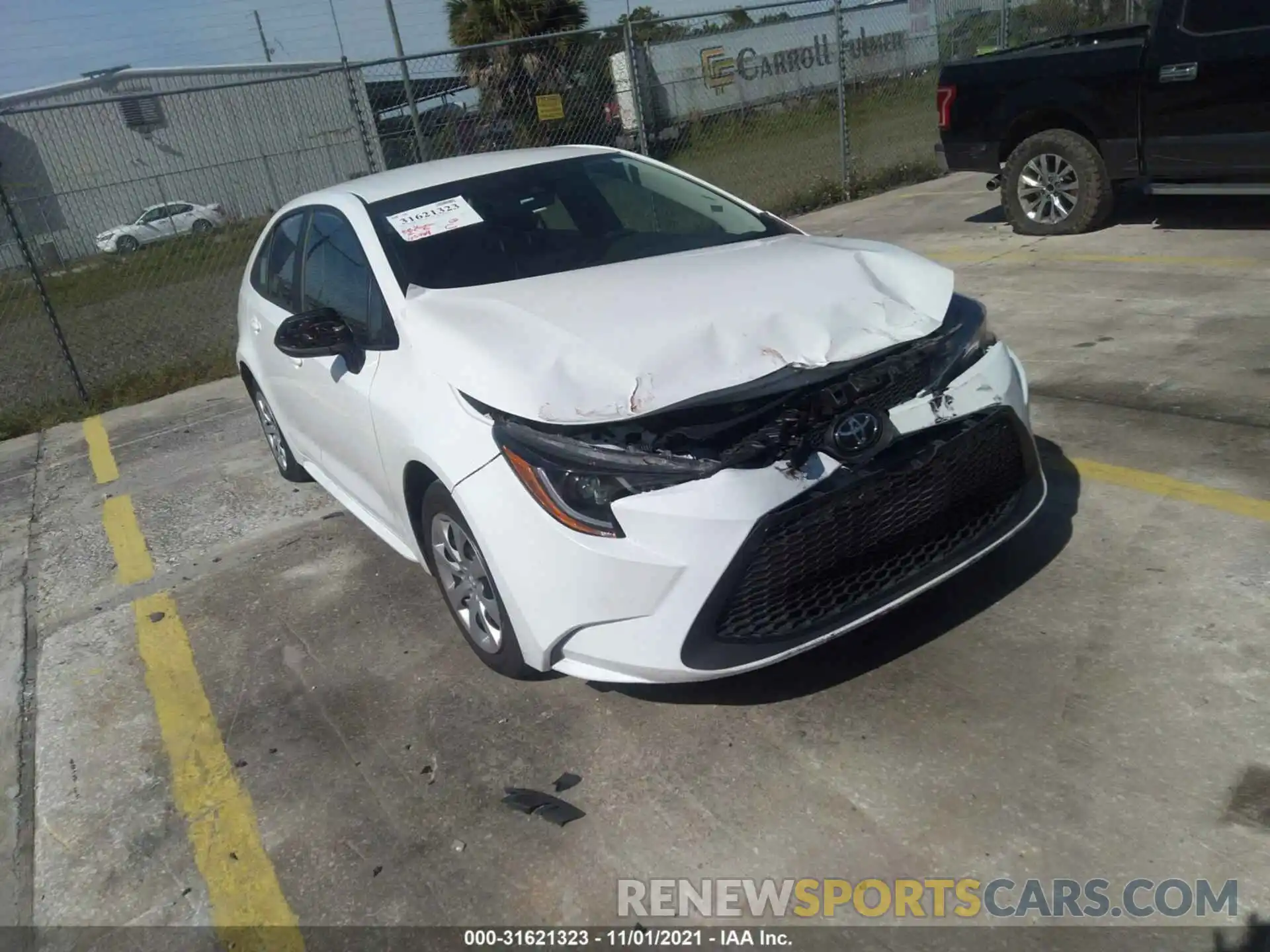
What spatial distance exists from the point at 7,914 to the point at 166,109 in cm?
890

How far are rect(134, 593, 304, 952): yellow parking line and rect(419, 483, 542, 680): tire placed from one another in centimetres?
84

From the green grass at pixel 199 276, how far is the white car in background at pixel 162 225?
0.09 metres

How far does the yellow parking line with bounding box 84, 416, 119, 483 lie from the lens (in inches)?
251

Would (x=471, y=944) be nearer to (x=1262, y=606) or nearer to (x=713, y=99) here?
(x=1262, y=606)

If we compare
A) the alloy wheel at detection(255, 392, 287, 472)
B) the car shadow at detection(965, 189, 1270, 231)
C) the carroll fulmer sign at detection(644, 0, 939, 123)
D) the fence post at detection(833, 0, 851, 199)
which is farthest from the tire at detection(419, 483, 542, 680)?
the fence post at detection(833, 0, 851, 199)

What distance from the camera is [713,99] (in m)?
12.2

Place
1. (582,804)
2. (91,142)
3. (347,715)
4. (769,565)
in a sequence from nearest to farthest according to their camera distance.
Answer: (769,565) → (582,804) → (347,715) → (91,142)

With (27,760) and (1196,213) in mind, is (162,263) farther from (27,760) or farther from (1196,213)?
(1196,213)

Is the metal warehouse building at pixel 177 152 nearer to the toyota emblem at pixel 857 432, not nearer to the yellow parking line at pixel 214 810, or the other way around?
the yellow parking line at pixel 214 810

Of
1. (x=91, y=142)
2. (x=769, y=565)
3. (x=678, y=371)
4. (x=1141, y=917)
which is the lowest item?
(x=1141, y=917)

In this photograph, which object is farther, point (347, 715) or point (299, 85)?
point (299, 85)

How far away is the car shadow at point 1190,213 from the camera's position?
7543 millimetres

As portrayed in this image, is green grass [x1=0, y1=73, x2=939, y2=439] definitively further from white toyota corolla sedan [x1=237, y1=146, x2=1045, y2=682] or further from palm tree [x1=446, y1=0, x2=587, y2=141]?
white toyota corolla sedan [x1=237, y1=146, x2=1045, y2=682]

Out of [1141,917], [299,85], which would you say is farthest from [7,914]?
[299,85]
